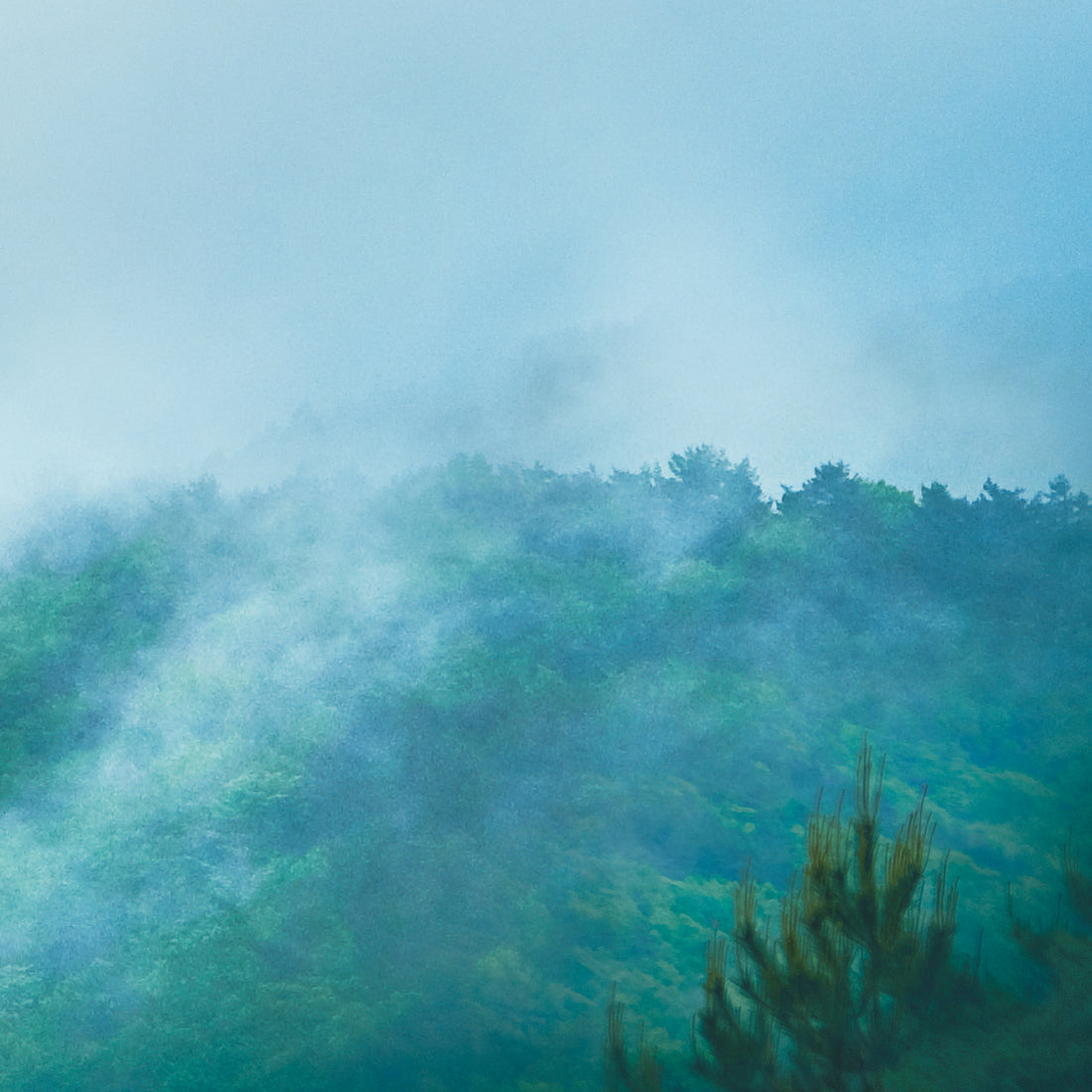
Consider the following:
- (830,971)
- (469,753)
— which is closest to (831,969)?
(830,971)

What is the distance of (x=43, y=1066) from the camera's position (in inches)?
270

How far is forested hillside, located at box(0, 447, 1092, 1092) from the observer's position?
7.52 m

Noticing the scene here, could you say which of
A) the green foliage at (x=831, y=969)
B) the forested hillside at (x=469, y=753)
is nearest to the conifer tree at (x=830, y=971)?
the green foliage at (x=831, y=969)

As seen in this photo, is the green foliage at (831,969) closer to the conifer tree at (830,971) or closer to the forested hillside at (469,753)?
the conifer tree at (830,971)

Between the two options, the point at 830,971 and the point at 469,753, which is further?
the point at 469,753

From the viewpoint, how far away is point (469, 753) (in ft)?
32.7

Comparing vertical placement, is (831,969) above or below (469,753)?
below

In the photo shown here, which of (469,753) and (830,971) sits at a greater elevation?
(469,753)

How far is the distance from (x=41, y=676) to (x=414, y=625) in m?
4.36

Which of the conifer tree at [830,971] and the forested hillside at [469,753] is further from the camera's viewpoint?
the forested hillside at [469,753]

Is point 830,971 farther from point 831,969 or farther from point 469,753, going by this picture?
point 469,753

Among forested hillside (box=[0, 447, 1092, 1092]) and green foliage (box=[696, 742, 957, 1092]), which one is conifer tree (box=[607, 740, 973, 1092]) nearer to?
green foliage (box=[696, 742, 957, 1092])

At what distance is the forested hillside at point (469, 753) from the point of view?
296 inches

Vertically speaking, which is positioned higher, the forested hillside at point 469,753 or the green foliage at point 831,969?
the forested hillside at point 469,753
